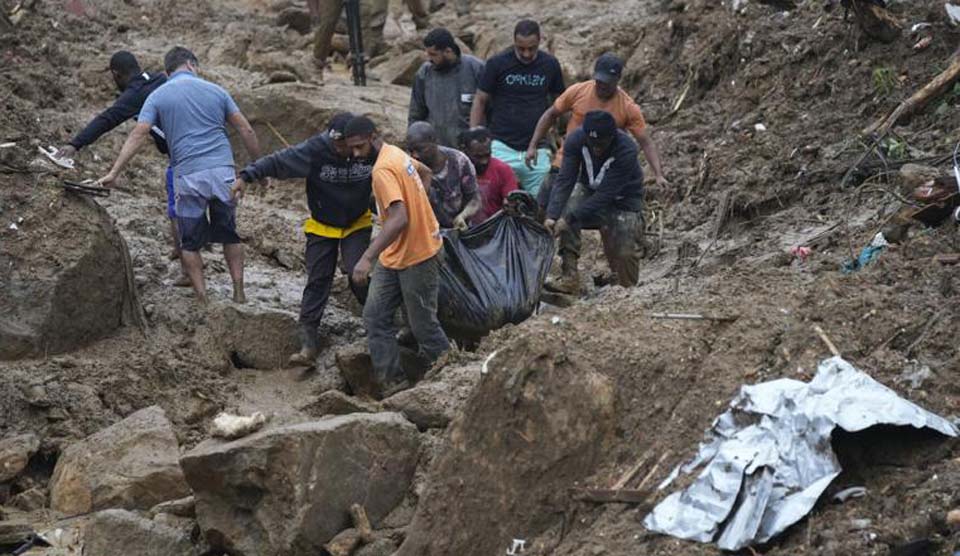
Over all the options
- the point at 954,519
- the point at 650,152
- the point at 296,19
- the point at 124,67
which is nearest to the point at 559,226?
the point at 650,152

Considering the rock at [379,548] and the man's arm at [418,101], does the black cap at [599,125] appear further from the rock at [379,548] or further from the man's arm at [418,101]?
the rock at [379,548]

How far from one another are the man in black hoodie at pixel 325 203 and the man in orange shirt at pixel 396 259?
207 millimetres

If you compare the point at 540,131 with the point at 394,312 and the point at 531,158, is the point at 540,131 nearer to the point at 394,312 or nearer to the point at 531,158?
the point at 531,158

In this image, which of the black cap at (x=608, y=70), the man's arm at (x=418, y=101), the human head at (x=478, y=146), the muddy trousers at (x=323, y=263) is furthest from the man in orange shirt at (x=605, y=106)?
the muddy trousers at (x=323, y=263)

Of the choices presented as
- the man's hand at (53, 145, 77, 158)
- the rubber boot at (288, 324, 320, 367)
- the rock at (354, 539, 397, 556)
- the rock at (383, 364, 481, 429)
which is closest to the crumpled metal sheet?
the rock at (354, 539, 397, 556)

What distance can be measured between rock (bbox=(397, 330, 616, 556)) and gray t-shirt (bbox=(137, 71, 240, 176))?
393 centimetres

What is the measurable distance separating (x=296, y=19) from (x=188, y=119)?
30.3ft

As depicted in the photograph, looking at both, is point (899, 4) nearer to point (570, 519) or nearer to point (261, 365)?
point (261, 365)

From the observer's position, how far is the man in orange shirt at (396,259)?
27.5 feet

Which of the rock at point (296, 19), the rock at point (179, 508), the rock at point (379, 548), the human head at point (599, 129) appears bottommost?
the rock at point (296, 19)

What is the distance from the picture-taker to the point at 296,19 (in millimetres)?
18625

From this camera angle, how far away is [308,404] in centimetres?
849

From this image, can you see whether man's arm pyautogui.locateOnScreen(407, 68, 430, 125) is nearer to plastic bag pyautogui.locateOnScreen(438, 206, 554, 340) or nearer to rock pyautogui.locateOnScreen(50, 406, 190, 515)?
plastic bag pyautogui.locateOnScreen(438, 206, 554, 340)

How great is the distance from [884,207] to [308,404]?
3.73 meters
